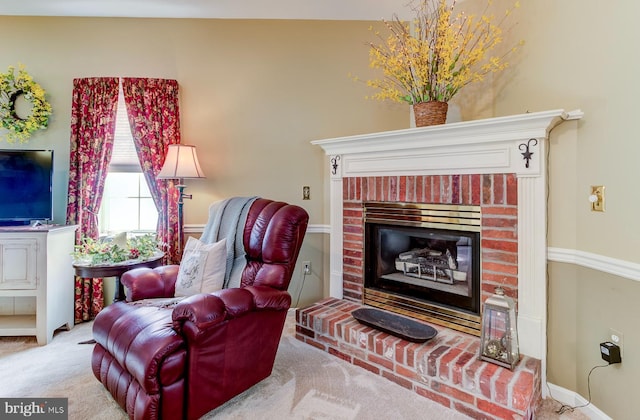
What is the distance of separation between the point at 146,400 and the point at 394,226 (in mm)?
1914

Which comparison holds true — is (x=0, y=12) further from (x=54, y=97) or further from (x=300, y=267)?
(x=300, y=267)

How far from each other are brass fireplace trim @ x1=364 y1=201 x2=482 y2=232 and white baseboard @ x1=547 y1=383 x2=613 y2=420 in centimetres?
99

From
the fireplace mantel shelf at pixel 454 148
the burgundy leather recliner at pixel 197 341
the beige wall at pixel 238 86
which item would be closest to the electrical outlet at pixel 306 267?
the beige wall at pixel 238 86

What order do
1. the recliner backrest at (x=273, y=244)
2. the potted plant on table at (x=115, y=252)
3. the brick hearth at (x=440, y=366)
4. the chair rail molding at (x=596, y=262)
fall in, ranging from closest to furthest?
1. the chair rail molding at (x=596, y=262)
2. the brick hearth at (x=440, y=366)
3. the recliner backrest at (x=273, y=244)
4. the potted plant on table at (x=115, y=252)

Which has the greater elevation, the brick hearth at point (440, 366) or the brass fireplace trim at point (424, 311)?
the brass fireplace trim at point (424, 311)

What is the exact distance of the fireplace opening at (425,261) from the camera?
220 cm

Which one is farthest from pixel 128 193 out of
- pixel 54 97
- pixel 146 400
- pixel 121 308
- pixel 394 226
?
pixel 394 226

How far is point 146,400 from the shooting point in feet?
4.88

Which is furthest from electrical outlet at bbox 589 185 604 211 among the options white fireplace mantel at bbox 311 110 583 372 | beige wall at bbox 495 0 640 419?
white fireplace mantel at bbox 311 110 583 372

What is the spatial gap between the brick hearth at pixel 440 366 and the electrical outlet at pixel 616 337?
385 millimetres

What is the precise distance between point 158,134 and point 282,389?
2.43 meters

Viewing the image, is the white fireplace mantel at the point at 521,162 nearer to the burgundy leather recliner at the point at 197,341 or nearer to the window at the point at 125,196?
the burgundy leather recliner at the point at 197,341

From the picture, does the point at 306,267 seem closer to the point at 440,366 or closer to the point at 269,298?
the point at 269,298

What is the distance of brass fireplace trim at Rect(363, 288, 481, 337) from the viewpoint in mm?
2179
